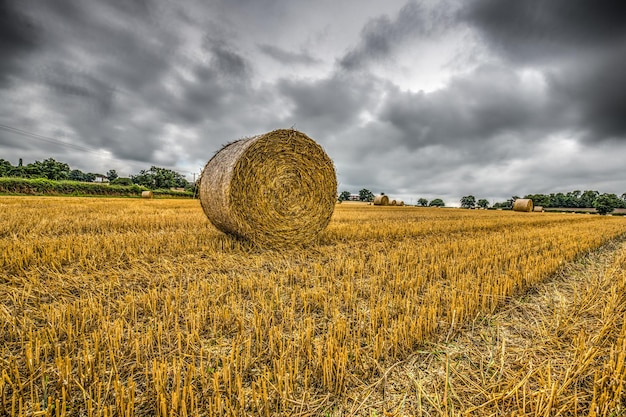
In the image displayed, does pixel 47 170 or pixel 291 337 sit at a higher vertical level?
pixel 47 170

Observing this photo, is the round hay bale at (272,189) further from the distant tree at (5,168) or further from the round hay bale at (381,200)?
the distant tree at (5,168)

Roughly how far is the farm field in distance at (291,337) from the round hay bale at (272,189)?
43.3 inches

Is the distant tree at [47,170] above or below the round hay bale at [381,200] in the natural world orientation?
above

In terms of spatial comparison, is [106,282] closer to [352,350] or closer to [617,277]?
[352,350]

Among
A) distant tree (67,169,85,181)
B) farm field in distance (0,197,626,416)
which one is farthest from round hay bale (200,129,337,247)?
distant tree (67,169,85,181)

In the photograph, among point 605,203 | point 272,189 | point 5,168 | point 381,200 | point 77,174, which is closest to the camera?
point 272,189

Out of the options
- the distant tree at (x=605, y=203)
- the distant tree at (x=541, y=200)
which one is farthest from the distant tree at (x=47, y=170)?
the distant tree at (x=541, y=200)

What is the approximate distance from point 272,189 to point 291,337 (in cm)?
401

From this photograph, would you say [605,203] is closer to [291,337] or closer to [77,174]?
[291,337]

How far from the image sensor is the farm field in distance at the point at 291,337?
5.28 feet

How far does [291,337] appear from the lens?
2.30m

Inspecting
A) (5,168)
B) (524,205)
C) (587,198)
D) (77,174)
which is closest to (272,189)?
(524,205)

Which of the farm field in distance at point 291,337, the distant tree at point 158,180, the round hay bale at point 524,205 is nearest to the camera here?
the farm field in distance at point 291,337

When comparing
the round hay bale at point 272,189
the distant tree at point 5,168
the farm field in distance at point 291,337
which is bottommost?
the farm field in distance at point 291,337
